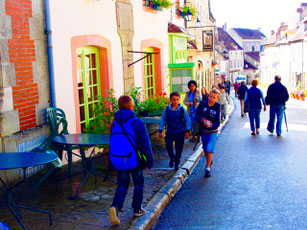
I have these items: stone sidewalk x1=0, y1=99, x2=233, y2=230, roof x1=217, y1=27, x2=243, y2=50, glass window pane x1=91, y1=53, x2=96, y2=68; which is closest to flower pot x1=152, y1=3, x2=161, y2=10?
glass window pane x1=91, y1=53, x2=96, y2=68

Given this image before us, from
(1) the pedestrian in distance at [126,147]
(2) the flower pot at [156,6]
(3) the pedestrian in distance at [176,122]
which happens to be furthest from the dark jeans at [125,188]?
(2) the flower pot at [156,6]

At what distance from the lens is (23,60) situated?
697 cm

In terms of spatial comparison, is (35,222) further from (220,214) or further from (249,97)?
(249,97)

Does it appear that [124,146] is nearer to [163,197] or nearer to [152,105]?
[163,197]

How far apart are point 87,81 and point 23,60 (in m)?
2.56

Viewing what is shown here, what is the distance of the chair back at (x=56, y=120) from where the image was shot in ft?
24.4

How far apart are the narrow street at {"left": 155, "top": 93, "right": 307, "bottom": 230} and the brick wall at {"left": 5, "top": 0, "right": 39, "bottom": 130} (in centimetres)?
278

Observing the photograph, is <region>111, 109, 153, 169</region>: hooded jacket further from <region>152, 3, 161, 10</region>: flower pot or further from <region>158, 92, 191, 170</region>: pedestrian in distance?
<region>152, 3, 161, 10</region>: flower pot

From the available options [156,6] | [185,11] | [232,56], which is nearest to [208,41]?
[185,11]

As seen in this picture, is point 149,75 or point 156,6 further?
point 149,75

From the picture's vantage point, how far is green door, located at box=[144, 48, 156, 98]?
13535 mm

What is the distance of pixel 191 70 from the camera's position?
45.4ft

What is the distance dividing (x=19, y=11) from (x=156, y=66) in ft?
25.8

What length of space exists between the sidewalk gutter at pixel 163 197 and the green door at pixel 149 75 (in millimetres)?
4933
